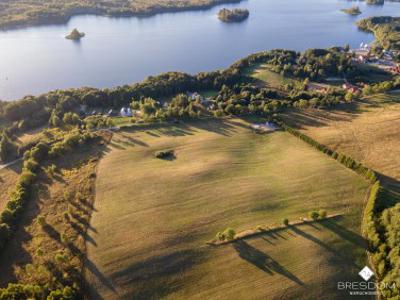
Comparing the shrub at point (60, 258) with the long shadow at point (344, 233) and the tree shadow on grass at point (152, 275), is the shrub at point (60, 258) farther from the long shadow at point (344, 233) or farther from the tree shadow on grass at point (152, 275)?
the long shadow at point (344, 233)

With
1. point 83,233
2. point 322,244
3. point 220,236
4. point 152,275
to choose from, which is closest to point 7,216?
point 83,233

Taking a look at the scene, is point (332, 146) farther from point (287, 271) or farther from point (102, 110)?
point (102, 110)

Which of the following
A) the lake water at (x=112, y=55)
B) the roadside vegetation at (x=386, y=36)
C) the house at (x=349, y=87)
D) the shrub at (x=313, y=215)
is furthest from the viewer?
the roadside vegetation at (x=386, y=36)

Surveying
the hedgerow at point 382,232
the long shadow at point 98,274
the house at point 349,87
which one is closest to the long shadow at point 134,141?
the long shadow at point 98,274

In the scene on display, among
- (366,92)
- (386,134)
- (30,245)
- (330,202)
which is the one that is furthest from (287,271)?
(366,92)

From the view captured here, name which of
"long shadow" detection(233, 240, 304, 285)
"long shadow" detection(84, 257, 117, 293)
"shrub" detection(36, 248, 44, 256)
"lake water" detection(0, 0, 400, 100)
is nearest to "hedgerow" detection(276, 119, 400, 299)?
"long shadow" detection(233, 240, 304, 285)

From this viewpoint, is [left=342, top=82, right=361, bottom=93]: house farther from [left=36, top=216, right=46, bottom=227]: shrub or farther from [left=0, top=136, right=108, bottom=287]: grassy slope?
[left=36, top=216, right=46, bottom=227]: shrub
